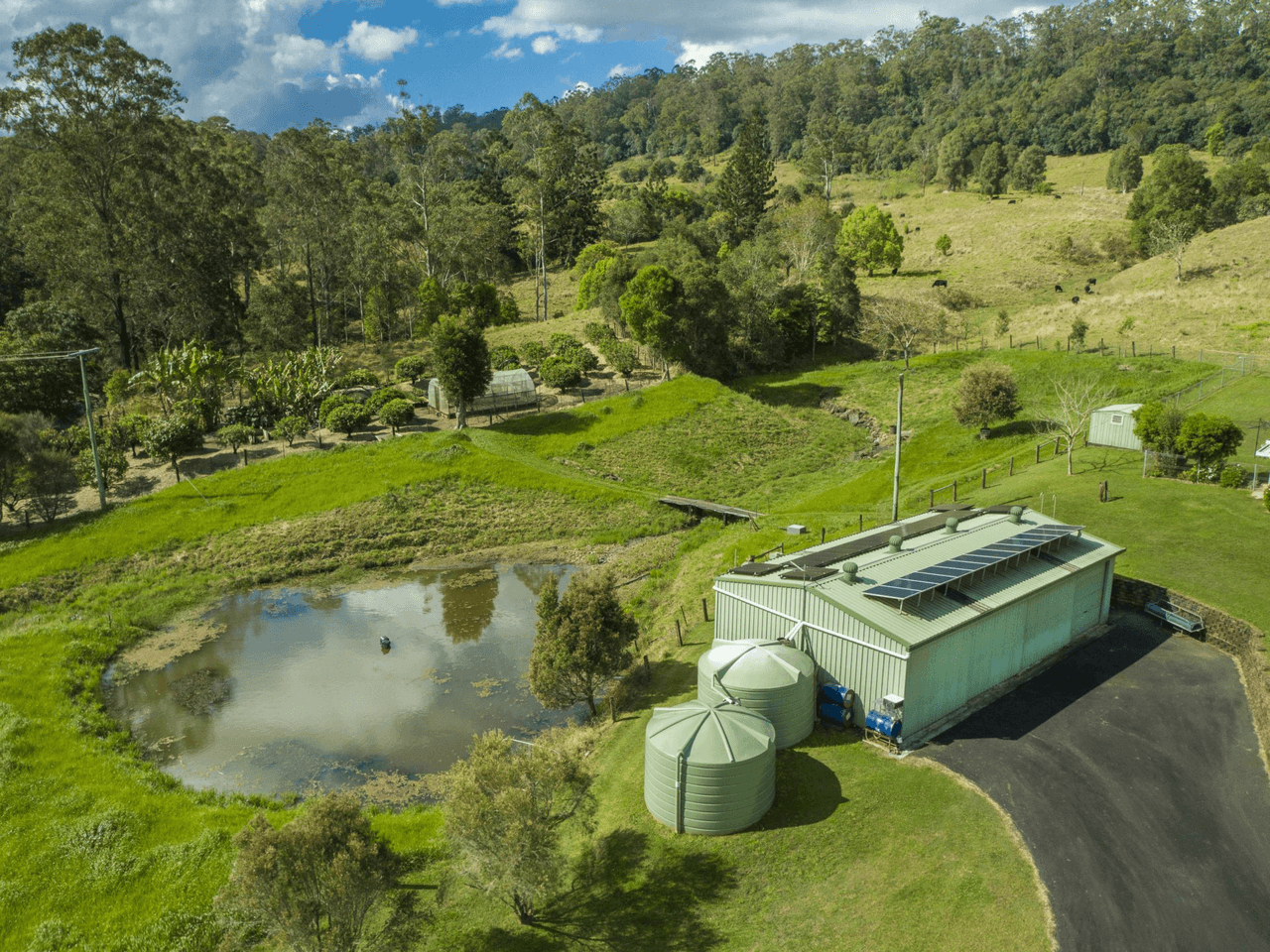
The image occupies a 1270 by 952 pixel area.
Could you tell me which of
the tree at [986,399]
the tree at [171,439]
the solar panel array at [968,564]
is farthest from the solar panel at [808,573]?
the tree at [171,439]

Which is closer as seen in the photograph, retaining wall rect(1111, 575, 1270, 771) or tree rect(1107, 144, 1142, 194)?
retaining wall rect(1111, 575, 1270, 771)

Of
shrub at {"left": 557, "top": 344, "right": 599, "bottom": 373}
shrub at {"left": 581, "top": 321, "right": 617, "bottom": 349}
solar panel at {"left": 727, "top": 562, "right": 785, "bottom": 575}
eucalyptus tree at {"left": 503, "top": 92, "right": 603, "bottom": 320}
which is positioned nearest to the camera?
solar panel at {"left": 727, "top": 562, "right": 785, "bottom": 575}

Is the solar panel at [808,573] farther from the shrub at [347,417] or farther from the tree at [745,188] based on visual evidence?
the tree at [745,188]

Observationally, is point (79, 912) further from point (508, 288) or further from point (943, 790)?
point (508, 288)

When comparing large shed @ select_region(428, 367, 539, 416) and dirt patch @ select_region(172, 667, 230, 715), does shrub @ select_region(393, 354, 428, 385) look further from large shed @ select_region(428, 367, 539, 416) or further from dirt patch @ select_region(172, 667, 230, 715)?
dirt patch @ select_region(172, 667, 230, 715)

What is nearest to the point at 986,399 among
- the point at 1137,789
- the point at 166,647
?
the point at 1137,789

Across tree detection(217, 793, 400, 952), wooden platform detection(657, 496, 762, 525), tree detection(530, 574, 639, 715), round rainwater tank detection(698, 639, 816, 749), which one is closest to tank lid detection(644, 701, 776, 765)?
round rainwater tank detection(698, 639, 816, 749)

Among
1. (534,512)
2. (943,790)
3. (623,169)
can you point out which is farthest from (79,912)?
(623,169)
